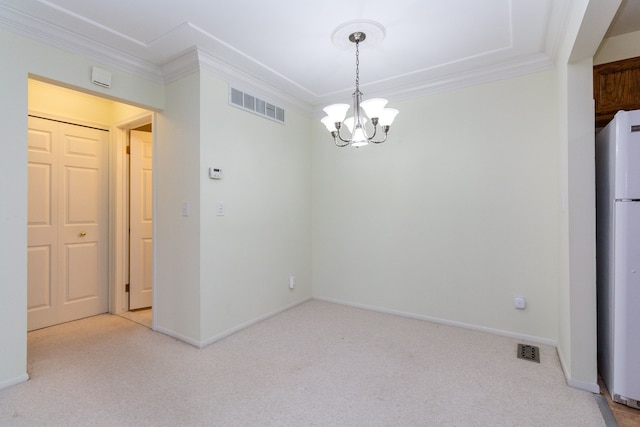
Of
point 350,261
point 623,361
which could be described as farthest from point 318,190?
point 623,361

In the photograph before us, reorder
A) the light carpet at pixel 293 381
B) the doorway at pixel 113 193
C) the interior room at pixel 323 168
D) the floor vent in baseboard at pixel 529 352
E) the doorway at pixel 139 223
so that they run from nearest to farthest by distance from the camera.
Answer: the light carpet at pixel 293 381, the interior room at pixel 323 168, the floor vent in baseboard at pixel 529 352, the doorway at pixel 113 193, the doorway at pixel 139 223

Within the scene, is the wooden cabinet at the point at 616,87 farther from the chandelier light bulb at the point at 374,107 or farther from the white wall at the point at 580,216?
the chandelier light bulb at the point at 374,107

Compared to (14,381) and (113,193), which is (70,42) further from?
(14,381)

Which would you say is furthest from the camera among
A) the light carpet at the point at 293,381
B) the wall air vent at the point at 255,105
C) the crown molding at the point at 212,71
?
the wall air vent at the point at 255,105

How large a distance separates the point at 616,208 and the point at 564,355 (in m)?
1.16

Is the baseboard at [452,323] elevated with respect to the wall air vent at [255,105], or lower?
lower

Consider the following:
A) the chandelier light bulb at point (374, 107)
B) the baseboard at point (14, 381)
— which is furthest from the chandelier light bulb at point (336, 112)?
the baseboard at point (14, 381)

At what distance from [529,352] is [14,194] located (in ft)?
13.4

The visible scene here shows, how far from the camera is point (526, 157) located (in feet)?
9.53

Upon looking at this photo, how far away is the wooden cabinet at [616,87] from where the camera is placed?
7.22 feet

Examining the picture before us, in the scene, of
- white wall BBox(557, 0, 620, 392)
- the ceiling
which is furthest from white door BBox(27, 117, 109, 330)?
white wall BBox(557, 0, 620, 392)

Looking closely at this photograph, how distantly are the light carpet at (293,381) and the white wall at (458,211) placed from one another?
0.36m

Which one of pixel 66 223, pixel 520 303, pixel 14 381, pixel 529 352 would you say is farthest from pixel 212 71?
pixel 529 352

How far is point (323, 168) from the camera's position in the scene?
13.5ft
